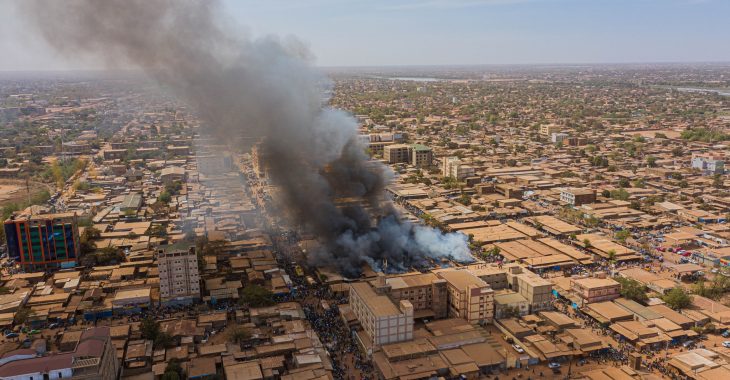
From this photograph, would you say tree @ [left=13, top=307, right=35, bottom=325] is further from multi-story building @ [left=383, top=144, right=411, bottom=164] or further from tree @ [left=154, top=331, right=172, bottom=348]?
multi-story building @ [left=383, top=144, right=411, bottom=164]

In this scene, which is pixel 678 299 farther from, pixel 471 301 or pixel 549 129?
pixel 549 129

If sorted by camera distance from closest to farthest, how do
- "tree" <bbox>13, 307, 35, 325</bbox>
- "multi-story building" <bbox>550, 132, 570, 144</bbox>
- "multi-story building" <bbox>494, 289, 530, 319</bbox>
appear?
"tree" <bbox>13, 307, 35, 325</bbox> → "multi-story building" <bbox>494, 289, 530, 319</bbox> → "multi-story building" <bbox>550, 132, 570, 144</bbox>

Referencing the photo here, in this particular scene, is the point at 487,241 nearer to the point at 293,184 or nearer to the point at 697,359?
the point at 293,184

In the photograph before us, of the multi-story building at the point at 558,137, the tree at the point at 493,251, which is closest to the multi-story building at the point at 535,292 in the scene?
the tree at the point at 493,251

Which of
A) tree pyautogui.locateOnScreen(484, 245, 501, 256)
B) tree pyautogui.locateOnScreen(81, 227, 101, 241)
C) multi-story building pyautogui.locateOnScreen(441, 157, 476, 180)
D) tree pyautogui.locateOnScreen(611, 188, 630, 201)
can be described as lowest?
tree pyautogui.locateOnScreen(484, 245, 501, 256)

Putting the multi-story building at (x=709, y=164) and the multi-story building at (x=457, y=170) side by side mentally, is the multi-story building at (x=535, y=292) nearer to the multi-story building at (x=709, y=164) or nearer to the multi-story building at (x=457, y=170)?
the multi-story building at (x=457, y=170)

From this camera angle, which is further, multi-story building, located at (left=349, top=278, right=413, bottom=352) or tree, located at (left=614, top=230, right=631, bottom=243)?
tree, located at (left=614, top=230, right=631, bottom=243)

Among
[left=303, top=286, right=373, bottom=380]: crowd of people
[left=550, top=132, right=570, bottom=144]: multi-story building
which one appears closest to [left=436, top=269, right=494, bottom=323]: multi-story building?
[left=303, top=286, right=373, bottom=380]: crowd of people

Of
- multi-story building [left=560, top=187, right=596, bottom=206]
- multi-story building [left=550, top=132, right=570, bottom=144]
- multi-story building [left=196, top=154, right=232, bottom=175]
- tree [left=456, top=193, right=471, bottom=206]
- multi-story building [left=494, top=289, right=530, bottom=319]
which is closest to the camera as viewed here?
multi-story building [left=494, top=289, right=530, bottom=319]
